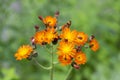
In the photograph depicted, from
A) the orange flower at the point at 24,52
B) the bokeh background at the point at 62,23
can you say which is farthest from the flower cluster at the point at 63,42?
the bokeh background at the point at 62,23

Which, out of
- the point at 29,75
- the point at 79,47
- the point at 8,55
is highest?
the point at 79,47

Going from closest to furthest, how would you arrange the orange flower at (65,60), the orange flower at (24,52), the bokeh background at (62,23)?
the orange flower at (65,60), the orange flower at (24,52), the bokeh background at (62,23)

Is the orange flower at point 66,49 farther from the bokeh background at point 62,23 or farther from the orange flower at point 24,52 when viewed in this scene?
the bokeh background at point 62,23

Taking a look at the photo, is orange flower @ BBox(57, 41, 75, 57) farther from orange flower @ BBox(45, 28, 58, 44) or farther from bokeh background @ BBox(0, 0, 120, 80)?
bokeh background @ BBox(0, 0, 120, 80)

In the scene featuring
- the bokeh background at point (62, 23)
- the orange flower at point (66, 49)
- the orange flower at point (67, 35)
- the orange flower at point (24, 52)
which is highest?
the orange flower at point (67, 35)

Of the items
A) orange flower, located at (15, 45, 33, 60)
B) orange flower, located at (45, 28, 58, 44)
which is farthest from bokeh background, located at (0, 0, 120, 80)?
orange flower, located at (45, 28, 58, 44)

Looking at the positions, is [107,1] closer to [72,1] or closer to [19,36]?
[72,1]

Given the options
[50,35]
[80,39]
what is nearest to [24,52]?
[50,35]

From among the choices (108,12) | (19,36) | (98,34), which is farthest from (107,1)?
(19,36)
